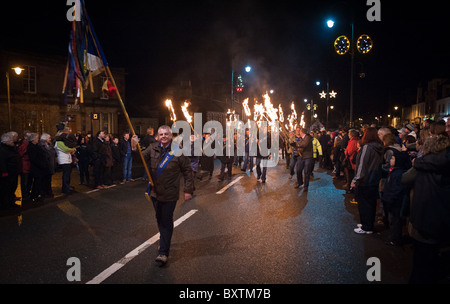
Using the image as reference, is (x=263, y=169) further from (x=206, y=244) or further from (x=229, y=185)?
(x=206, y=244)

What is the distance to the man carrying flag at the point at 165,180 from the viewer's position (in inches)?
187

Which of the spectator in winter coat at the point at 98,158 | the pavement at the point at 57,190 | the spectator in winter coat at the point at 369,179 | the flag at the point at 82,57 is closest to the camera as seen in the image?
the flag at the point at 82,57

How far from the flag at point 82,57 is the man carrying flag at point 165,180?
135 cm

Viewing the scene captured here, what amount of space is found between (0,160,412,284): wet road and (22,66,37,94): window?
80.1 feet

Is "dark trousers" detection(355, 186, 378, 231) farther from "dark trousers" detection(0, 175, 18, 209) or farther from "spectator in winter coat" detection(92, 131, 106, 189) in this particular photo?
"spectator in winter coat" detection(92, 131, 106, 189)

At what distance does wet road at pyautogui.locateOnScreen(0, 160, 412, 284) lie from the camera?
166 inches

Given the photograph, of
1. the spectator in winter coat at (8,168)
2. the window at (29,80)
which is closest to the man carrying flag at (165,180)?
the spectator in winter coat at (8,168)

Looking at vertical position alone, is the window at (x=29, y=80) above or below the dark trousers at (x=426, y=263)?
above

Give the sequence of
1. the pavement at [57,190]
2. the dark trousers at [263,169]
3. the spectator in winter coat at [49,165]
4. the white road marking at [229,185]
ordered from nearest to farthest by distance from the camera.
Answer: the pavement at [57,190] → the spectator in winter coat at [49,165] → the white road marking at [229,185] → the dark trousers at [263,169]

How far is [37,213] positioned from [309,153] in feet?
25.5

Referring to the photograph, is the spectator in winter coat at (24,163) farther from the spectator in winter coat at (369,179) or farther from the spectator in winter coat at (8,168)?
the spectator in winter coat at (369,179)

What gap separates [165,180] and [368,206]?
3.76m

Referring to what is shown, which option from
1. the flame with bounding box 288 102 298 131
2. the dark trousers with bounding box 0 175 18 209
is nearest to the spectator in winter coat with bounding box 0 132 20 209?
the dark trousers with bounding box 0 175 18 209
